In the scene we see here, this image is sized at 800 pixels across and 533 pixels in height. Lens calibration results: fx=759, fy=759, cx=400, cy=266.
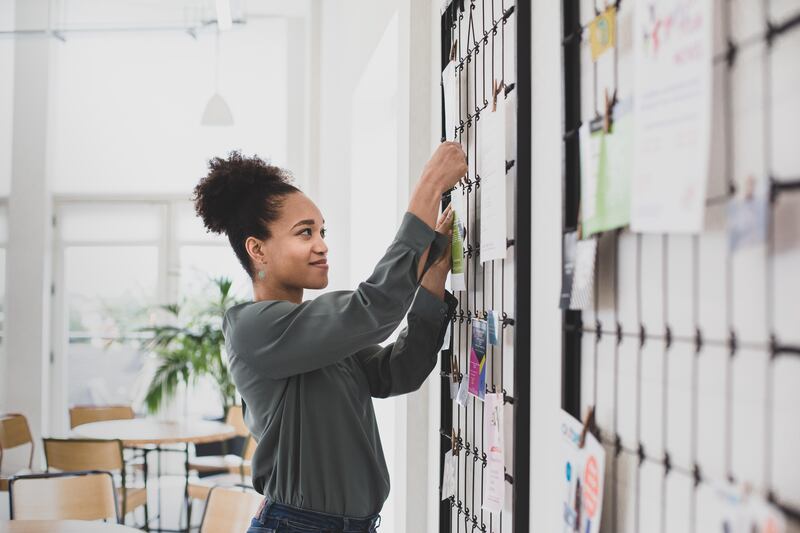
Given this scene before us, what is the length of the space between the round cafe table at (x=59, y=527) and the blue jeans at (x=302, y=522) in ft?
2.87

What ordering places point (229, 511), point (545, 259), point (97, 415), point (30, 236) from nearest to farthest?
point (545, 259) → point (229, 511) → point (97, 415) → point (30, 236)

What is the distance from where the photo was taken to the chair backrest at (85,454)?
4.21 metres

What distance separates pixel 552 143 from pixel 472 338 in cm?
55

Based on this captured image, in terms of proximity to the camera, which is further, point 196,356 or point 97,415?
point 196,356

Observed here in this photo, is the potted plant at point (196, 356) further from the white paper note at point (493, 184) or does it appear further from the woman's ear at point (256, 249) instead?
the white paper note at point (493, 184)

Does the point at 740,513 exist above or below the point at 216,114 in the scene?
below

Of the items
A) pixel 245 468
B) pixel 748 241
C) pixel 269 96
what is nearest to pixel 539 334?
pixel 748 241

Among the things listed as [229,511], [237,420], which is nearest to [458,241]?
[229,511]

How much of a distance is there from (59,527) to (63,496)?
72cm

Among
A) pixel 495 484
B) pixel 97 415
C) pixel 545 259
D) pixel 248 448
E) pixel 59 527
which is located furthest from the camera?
pixel 97 415

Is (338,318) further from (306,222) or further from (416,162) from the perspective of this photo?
(416,162)

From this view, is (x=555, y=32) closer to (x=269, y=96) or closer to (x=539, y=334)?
(x=539, y=334)

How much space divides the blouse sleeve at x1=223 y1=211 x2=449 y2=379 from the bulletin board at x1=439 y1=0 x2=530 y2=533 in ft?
0.47

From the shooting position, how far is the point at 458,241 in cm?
166
